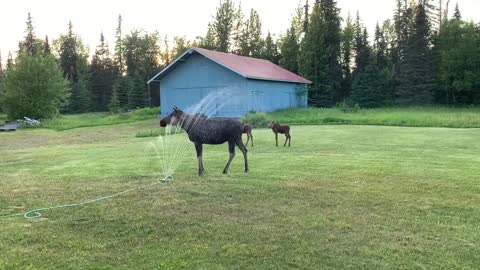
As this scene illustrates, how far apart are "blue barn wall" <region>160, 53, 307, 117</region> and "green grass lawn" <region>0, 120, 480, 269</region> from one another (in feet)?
75.2

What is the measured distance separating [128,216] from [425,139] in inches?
541

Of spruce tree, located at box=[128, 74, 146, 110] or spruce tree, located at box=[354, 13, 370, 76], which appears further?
spruce tree, located at box=[128, 74, 146, 110]

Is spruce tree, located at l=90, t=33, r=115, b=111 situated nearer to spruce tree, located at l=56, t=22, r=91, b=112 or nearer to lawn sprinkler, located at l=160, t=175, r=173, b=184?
spruce tree, located at l=56, t=22, r=91, b=112

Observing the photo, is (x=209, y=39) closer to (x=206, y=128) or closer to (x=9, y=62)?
(x=9, y=62)

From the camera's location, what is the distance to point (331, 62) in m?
56.8

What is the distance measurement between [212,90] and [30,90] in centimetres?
1964

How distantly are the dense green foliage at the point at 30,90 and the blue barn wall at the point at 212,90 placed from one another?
13.7 metres

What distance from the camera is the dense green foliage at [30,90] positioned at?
142 ft

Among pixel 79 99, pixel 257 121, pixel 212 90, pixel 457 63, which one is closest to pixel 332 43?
pixel 457 63

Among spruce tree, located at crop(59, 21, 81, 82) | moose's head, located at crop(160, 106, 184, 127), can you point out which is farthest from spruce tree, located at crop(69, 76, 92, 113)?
moose's head, located at crop(160, 106, 184, 127)

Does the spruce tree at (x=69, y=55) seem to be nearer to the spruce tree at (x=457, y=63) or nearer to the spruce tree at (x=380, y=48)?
the spruce tree at (x=380, y=48)

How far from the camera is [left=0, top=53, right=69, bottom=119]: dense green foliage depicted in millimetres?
43281

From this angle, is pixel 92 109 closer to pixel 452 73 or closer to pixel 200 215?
pixel 452 73

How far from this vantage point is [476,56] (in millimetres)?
48031
